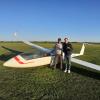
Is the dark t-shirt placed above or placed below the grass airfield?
above

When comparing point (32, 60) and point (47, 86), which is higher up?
point (32, 60)

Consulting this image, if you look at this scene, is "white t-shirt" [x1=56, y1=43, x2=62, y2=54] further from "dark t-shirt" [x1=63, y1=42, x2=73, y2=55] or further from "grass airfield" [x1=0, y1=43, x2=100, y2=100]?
"grass airfield" [x1=0, y1=43, x2=100, y2=100]

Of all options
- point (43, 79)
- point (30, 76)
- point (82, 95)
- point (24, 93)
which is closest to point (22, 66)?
point (30, 76)

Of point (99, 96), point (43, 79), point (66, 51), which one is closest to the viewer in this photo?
point (99, 96)

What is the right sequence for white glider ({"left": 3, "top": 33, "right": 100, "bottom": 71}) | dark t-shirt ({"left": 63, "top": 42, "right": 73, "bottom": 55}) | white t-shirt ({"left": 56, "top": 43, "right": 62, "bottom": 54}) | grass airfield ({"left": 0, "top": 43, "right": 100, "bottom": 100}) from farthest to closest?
white glider ({"left": 3, "top": 33, "right": 100, "bottom": 71}), white t-shirt ({"left": 56, "top": 43, "right": 62, "bottom": 54}), dark t-shirt ({"left": 63, "top": 42, "right": 73, "bottom": 55}), grass airfield ({"left": 0, "top": 43, "right": 100, "bottom": 100})

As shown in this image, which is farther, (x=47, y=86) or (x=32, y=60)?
(x=32, y=60)

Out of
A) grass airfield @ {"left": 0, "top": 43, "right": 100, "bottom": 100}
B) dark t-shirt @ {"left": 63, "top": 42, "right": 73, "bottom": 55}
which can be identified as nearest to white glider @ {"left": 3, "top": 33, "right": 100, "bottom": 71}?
grass airfield @ {"left": 0, "top": 43, "right": 100, "bottom": 100}

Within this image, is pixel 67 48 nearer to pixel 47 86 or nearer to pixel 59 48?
pixel 59 48

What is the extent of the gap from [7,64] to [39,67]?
266 cm

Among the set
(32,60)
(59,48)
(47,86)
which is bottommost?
(47,86)

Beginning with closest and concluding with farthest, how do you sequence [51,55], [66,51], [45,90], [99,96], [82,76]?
[99,96]
[45,90]
[82,76]
[66,51]
[51,55]

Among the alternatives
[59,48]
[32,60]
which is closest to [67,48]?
[59,48]

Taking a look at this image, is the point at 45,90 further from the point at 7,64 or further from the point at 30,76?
the point at 7,64

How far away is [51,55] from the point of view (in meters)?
16.1
